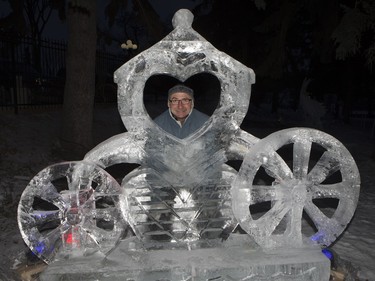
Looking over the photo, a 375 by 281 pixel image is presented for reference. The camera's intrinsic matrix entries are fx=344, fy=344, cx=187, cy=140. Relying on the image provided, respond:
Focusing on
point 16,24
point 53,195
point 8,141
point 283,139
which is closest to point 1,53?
point 16,24

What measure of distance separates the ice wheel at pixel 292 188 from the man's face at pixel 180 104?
83 centimetres

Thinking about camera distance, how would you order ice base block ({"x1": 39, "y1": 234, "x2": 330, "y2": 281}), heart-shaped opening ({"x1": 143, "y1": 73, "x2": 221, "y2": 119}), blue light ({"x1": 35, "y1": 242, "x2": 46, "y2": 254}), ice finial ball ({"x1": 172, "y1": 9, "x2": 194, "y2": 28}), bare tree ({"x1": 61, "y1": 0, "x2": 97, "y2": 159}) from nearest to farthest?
ice base block ({"x1": 39, "y1": 234, "x2": 330, "y2": 281})
blue light ({"x1": 35, "y1": 242, "x2": 46, "y2": 254})
ice finial ball ({"x1": 172, "y1": 9, "x2": 194, "y2": 28})
bare tree ({"x1": 61, "y1": 0, "x2": 97, "y2": 159})
heart-shaped opening ({"x1": 143, "y1": 73, "x2": 221, "y2": 119})

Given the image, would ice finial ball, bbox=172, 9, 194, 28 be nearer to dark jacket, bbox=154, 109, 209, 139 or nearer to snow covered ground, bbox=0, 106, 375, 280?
dark jacket, bbox=154, 109, 209, 139

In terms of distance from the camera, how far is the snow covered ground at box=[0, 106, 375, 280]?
348 cm

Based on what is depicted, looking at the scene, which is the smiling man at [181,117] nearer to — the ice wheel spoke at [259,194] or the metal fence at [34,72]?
the ice wheel spoke at [259,194]

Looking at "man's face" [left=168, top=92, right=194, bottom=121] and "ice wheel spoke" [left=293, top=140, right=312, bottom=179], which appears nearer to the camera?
"ice wheel spoke" [left=293, top=140, right=312, bottom=179]

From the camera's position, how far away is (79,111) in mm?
7059

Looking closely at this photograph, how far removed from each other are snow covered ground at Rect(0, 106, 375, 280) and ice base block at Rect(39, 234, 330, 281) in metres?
1.02

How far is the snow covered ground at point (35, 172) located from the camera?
3.48 metres

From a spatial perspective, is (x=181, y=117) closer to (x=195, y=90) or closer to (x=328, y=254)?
(x=328, y=254)

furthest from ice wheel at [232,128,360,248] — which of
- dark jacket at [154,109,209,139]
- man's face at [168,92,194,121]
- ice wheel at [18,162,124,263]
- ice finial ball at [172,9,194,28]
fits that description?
ice finial ball at [172,9,194,28]

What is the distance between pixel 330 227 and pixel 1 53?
32.0ft

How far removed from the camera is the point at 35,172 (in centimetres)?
651

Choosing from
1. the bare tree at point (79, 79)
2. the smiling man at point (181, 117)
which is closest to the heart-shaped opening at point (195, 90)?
the bare tree at point (79, 79)
